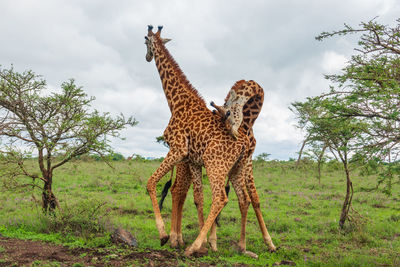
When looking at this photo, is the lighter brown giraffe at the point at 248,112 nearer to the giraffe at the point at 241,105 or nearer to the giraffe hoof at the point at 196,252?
the giraffe at the point at 241,105

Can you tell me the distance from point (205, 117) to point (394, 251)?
16.9ft

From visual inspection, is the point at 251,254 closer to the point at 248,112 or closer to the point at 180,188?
the point at 180,188

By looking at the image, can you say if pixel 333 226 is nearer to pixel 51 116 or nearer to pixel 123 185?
pixel 51 116

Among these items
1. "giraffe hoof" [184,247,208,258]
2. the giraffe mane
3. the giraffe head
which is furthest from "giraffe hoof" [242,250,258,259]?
the giraffe head

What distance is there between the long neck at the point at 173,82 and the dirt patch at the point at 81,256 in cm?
308

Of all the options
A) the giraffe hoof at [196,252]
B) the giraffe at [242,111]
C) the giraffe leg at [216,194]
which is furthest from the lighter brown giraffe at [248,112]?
the giraffe leg at [216,194]

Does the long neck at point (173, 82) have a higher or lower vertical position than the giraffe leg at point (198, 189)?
higher

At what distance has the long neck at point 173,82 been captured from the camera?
24.9 ft

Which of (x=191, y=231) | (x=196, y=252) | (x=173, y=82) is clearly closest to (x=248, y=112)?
(x=173, y=82)

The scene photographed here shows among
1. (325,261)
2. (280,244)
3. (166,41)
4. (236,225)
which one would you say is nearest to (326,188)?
(236,225)

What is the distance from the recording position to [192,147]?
7008 millimetres

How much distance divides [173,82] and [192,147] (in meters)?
1.72

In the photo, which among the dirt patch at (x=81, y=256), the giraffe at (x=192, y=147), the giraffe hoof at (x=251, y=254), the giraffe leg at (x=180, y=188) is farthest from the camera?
the giraffe leg at (x=180, y=188)

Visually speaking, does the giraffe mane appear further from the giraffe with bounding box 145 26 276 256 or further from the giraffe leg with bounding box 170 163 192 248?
the giraffe leg with bounding box 170 163 192 248
